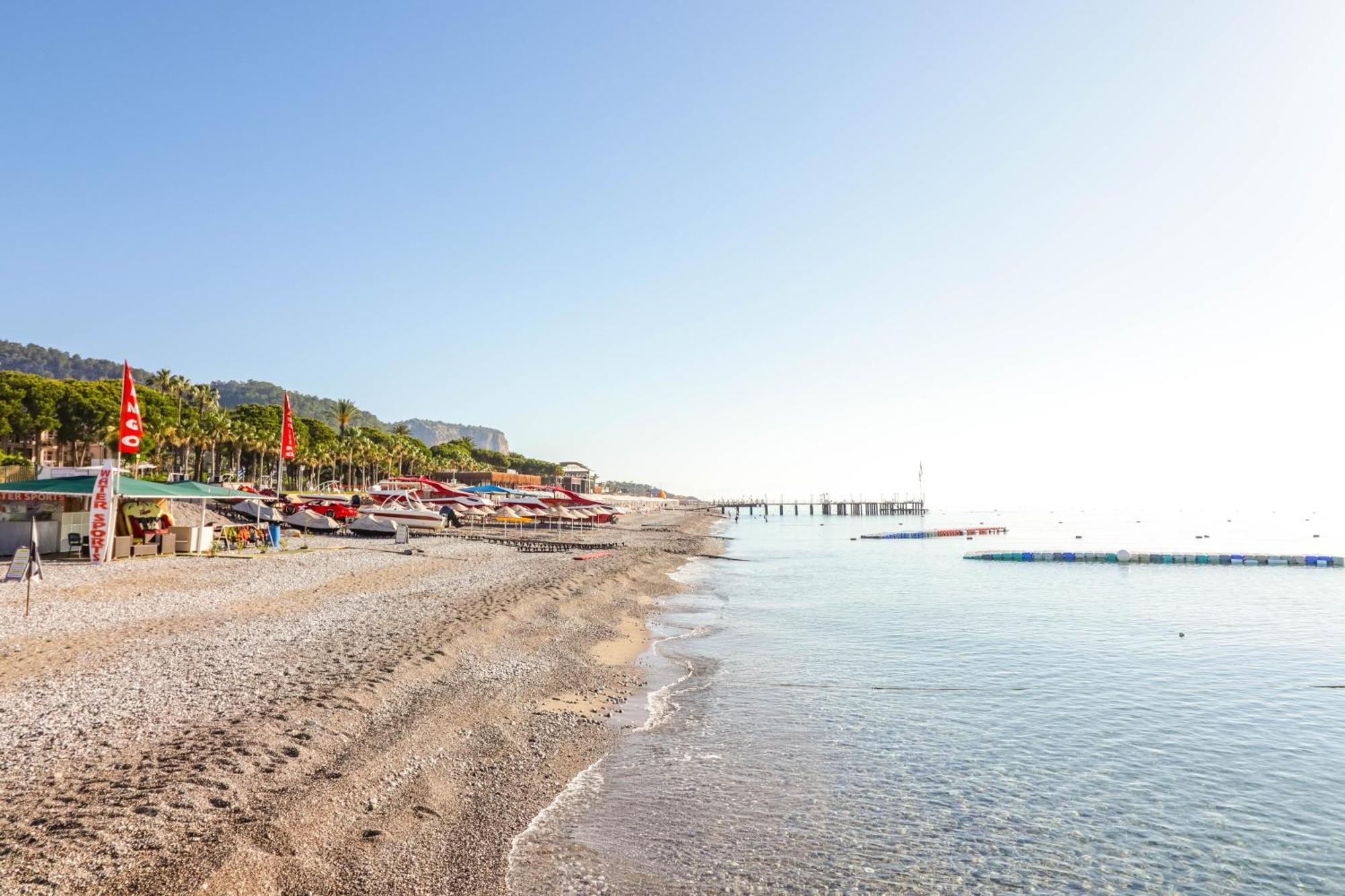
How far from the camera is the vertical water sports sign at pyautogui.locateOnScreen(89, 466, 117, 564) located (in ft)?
65.2

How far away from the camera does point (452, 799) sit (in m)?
7.30

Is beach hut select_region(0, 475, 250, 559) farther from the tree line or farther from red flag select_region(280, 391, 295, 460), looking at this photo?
the tree line

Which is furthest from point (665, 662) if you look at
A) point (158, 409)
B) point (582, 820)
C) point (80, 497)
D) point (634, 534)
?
point (158, 409)

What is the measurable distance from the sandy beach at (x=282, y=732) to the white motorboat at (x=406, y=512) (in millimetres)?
22337

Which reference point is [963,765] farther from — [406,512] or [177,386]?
[177,386]

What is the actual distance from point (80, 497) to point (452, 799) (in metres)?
21.4

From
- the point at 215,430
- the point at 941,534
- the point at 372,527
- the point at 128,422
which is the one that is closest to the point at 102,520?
the point at 128,422

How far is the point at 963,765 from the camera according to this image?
9805 mm

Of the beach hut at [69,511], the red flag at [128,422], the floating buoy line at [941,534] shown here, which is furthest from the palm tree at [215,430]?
the floating buoy line at [941,534]

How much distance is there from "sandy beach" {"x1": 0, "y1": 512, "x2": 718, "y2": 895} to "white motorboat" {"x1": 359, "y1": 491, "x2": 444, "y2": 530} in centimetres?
2234

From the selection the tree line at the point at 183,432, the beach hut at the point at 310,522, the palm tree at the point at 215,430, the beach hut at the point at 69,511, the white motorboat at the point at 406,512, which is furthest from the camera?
the palm tree at the point at 215,430

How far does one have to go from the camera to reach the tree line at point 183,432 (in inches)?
2650

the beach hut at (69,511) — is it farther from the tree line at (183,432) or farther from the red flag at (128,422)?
the tree line at (183,432)

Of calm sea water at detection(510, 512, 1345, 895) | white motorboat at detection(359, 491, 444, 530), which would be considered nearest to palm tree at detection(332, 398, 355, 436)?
white motorboat at detection(359, 491, 444, 530)
